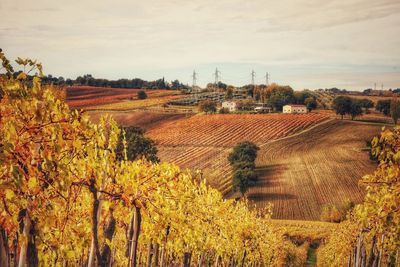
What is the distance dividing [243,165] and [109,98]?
70.8 metres

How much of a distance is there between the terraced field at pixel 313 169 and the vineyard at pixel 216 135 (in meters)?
4.64

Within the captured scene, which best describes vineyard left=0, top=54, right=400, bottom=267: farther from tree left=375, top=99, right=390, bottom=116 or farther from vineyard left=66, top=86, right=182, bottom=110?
tree left=375, top=99, right=390, bottom=116

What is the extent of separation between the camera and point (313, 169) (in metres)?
71.0

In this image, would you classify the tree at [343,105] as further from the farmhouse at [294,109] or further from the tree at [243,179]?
the tree at [243,179]

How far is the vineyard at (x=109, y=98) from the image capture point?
372 ft

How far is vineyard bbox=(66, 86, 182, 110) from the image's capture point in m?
114

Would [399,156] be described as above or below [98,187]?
above

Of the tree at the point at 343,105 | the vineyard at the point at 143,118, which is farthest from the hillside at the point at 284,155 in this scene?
the tree at the point at 343,105

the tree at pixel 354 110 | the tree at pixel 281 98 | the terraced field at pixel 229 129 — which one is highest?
the tree at pixel 281 98

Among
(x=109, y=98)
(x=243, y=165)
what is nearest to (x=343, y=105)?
(x=243, y=165)

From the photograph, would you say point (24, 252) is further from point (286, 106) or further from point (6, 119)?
point (286, 106)

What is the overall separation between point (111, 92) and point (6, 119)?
131 meters

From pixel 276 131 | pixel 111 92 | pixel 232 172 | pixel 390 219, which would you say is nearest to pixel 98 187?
pixel 390 219

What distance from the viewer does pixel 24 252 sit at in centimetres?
531
